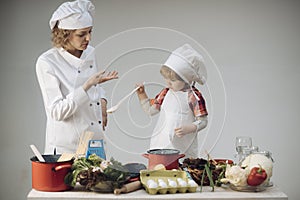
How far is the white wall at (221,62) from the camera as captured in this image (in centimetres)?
363

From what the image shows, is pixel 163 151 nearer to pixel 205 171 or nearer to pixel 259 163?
pixel 205 171

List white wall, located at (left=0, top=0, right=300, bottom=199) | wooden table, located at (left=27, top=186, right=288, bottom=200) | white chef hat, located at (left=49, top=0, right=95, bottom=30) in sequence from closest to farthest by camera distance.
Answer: wooden table, located at (left=27, top=186, right=288, bottom=200) → white chef hat, located at (left=49, top=0, right=95, bottom=30) → white wall, located at (left=0, top=0, right=300, bottom=199)

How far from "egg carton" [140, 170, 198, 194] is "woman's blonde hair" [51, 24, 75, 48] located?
78 cm

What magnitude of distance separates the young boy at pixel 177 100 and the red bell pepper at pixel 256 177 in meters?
0.30

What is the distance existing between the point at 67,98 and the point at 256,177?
88cm

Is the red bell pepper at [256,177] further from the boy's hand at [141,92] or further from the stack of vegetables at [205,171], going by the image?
the boy's hand at [141,92]

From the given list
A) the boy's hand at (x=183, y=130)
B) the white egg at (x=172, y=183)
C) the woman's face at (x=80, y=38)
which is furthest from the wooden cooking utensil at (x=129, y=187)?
the woman's face at (x=80, y=38)

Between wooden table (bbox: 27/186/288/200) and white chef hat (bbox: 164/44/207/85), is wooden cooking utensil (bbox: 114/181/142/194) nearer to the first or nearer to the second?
wooden table (bbox: 27/186/288/200)

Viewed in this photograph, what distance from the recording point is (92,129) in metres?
→ 2.03

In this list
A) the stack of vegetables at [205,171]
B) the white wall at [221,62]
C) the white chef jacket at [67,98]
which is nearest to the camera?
the stack of vegetables at [205,171]

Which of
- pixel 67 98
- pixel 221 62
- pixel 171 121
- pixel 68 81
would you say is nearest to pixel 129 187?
pixel 171 121

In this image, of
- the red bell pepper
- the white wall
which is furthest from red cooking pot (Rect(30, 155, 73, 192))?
the white wall

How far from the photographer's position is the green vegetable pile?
1.71m

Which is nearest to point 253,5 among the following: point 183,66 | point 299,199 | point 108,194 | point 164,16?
point 164,16
